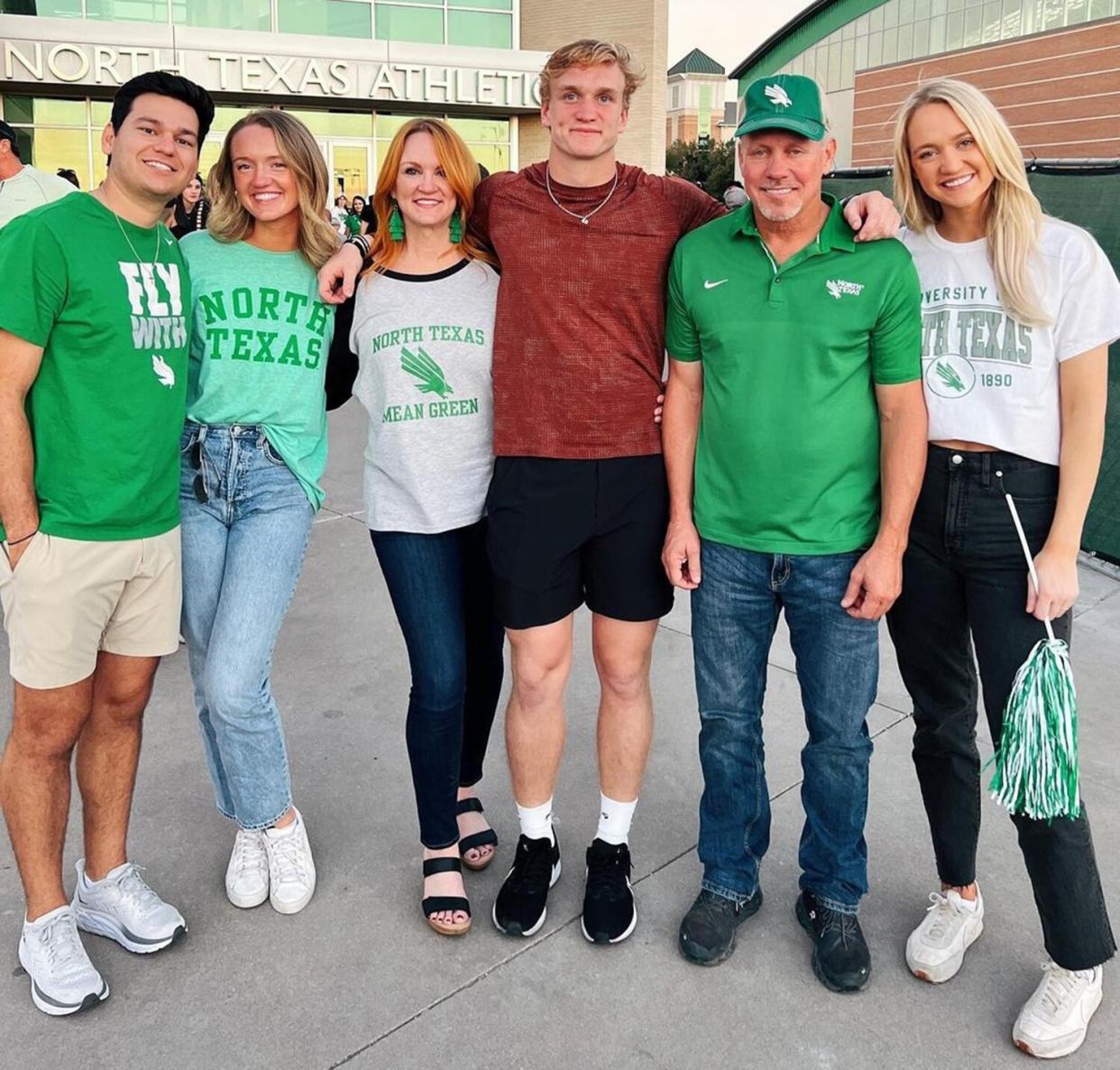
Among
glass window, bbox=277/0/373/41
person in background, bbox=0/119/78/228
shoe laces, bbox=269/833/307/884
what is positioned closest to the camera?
shoe laces, bbox=269/833/307/884

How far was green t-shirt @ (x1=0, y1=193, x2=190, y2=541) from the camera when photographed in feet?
7.30

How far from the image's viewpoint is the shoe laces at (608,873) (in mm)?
2744

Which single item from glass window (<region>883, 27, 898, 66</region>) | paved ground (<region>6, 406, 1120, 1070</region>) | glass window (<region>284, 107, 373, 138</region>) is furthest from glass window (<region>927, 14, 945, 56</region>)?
paved ground (<region>6, 406, 1120, 1070</region>)

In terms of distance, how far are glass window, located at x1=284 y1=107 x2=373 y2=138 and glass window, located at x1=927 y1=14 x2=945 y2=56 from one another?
2103 inches

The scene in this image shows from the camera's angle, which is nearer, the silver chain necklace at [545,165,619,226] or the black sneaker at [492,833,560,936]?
the silver chain necklace at [545,165,619,226]

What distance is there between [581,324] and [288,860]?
1.63 metres

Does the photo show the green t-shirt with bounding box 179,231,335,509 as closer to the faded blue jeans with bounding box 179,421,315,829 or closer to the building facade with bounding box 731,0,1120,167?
the faded blue jeans with bounding box 179,421,315,829

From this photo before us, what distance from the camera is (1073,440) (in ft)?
7.27

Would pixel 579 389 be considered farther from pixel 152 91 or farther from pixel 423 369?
pixel 152 91

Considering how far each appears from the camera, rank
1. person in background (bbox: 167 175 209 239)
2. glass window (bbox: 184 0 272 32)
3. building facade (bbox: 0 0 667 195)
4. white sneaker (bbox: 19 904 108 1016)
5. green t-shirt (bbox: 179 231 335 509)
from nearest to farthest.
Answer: white sneaker (bbox: 19 904 108 1016) < green t-shirt (bbox: 179 231 335 509) < person in background (bbox: 167 175 209 239) < building facade (bbox: 0 0 667 195) < glass window (bbox: 184 0 272 32)

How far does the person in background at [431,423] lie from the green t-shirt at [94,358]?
50 cm

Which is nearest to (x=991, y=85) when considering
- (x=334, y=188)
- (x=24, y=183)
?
(x=334, y=188)

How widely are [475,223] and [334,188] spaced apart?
2118cm

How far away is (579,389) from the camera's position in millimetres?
2545
